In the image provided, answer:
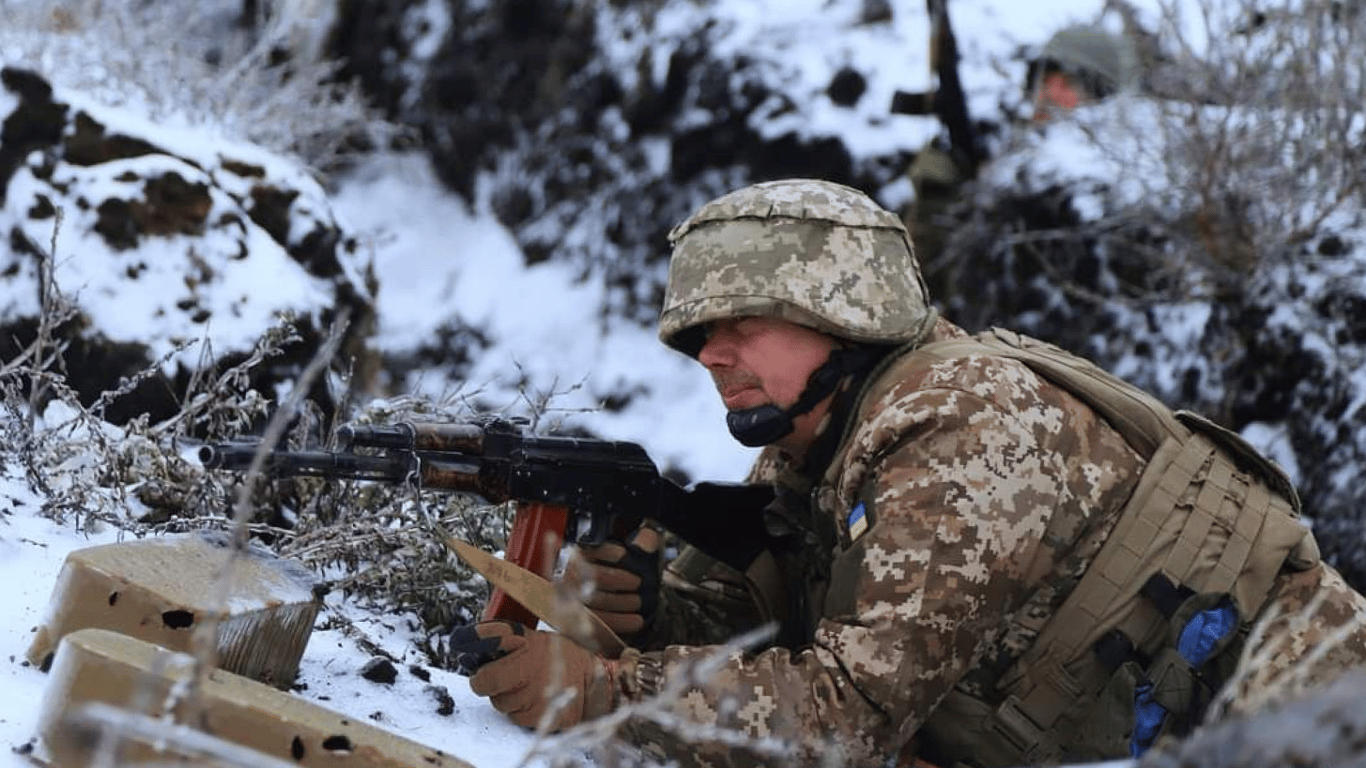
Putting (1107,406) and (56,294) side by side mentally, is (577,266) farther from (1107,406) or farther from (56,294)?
(1107,406)

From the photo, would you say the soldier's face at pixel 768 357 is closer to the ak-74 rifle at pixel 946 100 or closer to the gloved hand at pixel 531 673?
the gloved hand at pixel 531 673

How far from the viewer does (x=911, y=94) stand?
767 centimetres

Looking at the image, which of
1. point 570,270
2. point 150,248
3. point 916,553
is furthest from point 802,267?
point 570,270

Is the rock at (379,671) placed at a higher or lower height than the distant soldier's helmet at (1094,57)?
lower

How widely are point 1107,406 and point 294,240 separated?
2902mm

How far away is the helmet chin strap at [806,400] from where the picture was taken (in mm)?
2975

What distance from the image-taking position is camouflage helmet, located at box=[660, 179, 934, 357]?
9.56ft

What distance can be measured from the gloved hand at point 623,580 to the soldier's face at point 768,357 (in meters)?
0.39

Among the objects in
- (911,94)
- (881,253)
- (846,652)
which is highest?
(911,94)

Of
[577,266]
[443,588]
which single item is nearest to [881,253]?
[443,588]

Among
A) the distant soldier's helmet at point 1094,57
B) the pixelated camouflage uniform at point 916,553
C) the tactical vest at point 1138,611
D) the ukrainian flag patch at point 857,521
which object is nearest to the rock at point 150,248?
the pixelated camouflage uniform at point 916,553

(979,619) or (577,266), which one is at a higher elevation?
(577,266)

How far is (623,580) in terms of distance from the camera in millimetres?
3139

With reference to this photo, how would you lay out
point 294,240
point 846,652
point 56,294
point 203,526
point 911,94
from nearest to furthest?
point 846,652
point 203,526
point 56,294
point 294,240
point 911,94
